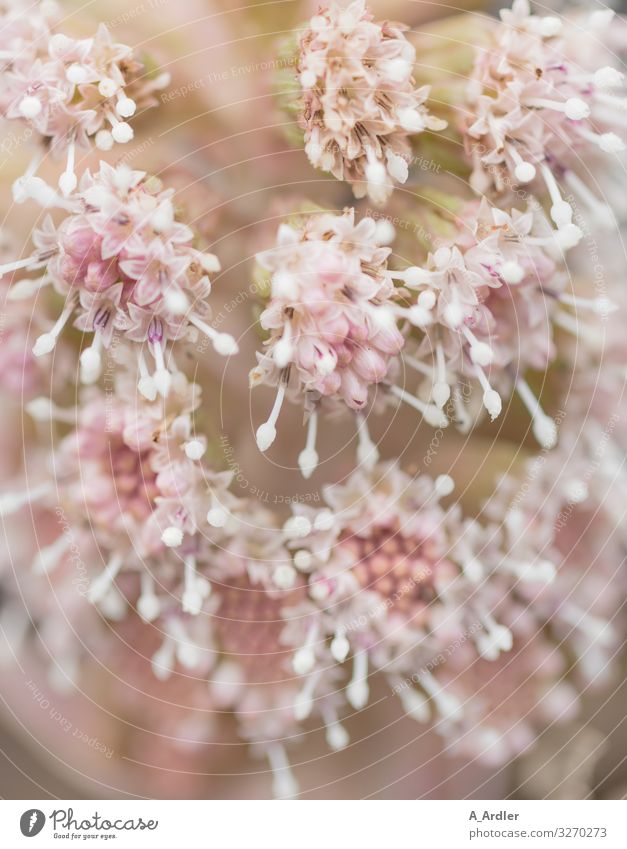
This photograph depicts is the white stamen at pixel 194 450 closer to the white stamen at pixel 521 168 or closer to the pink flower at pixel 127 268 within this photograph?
the pink flower at pixel 127 268

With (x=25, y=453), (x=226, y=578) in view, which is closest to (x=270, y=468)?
(x=226, y=578)

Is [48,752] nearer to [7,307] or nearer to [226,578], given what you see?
[226,578]

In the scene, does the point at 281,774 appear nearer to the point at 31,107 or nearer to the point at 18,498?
the point at 18,498

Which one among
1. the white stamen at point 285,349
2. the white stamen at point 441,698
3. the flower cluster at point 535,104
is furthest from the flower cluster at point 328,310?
the white stamen at point 441,698

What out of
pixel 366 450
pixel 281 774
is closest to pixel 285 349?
pixel 366 450

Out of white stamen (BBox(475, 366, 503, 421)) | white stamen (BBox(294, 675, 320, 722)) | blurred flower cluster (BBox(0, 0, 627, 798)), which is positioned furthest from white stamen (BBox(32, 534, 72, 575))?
white stamen (BBox(475, 366, 503, 421))

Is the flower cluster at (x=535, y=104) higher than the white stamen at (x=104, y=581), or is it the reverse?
the flower cluster at (x=535, y=104)
